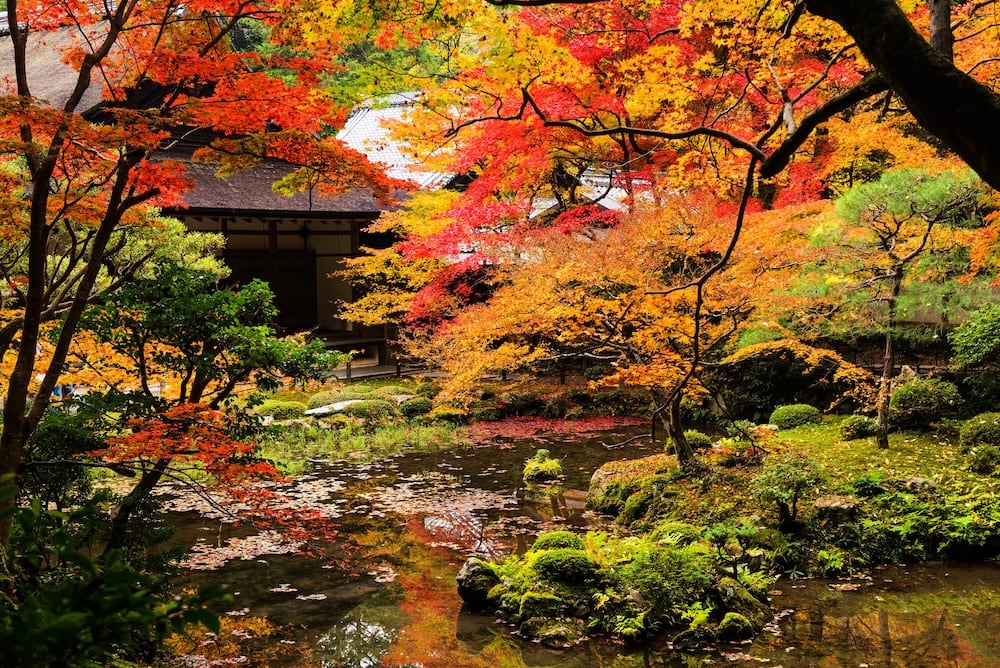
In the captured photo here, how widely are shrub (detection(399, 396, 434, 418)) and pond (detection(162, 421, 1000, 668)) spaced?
5379 mm

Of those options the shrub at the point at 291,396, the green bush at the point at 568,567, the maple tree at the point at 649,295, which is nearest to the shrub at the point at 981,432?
the maple tree at the point at 649,295

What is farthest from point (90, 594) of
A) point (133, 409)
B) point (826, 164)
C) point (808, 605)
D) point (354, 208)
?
point (354, 208)

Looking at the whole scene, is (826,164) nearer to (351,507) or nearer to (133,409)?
(351,507)

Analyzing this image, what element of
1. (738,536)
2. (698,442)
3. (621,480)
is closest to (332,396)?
(621,480)

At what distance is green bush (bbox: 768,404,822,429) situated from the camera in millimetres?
13422

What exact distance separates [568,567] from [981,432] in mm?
6073

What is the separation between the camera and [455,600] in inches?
303

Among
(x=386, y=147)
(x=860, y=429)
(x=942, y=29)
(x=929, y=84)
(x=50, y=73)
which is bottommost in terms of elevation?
(x=860, y=429)

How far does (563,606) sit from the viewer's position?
23.2ft

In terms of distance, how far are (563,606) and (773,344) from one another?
18.5ft

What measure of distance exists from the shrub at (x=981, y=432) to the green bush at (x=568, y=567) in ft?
18.7

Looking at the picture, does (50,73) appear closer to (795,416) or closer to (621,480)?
(621,480)

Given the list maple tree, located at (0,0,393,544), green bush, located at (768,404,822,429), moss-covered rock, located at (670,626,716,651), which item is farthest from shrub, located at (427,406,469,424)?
moss-covered rock, located at (670,626,716,651)

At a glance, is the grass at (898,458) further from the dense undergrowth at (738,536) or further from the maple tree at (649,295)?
the maple tree at (649,295)
